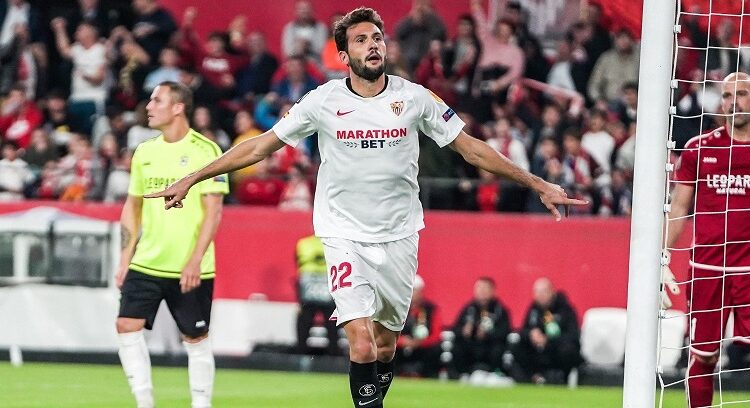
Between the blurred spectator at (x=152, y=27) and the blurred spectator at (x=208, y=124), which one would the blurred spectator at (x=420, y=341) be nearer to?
the blurred spectator at (x=208, y=124)

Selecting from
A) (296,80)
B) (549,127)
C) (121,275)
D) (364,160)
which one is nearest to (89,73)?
(296,80)

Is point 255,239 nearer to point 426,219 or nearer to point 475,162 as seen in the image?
point 426,219

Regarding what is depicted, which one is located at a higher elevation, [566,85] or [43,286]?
[566,85]

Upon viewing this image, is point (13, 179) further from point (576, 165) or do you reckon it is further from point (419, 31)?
point (576, 165)

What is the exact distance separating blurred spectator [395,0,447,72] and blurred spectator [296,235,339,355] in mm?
3589

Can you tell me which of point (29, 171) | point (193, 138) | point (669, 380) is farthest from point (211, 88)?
point (193, 138)

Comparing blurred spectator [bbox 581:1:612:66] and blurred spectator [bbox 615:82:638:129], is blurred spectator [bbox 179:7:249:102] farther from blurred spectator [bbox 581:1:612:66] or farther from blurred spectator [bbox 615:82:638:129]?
blurred spectator [bbox 615:82:638:129]

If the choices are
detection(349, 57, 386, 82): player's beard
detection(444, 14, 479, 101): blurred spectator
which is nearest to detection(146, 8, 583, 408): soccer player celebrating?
detection(349, 57, 386, 82): player's beard

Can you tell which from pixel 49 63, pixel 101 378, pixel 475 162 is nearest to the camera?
pixel 475 162

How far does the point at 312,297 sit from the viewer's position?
48.7 ft

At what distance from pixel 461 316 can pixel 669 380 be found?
2075 mm

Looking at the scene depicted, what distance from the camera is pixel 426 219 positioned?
14.7m

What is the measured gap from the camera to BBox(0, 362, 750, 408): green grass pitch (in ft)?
39.1

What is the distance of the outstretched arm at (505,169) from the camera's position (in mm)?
7637
